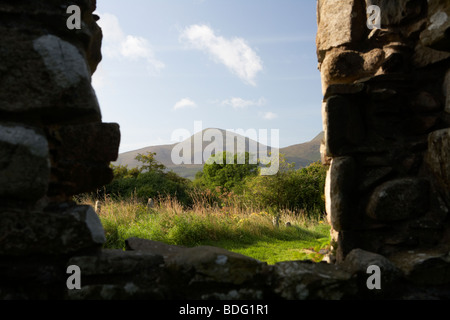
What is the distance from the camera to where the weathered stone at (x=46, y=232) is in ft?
4.53

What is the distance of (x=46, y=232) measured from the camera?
4.66ft

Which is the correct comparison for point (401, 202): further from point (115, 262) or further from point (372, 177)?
point (115, 262)

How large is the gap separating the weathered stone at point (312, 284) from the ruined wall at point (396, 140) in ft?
1.62

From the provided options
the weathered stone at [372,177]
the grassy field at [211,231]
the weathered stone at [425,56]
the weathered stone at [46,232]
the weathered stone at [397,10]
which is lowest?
the grassy field at [211,231]

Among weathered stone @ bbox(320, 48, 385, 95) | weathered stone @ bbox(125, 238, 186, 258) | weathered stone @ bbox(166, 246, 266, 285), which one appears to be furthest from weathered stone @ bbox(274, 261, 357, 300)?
weathered stone @ bbox(320, 48, 385, 95)

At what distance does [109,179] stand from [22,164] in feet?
1.22

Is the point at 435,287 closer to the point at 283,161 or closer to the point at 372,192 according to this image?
the point at 372,192

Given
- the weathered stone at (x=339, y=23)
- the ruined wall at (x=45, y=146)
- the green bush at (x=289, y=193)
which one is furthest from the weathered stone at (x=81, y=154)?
the green bush at (x=289, y=193)

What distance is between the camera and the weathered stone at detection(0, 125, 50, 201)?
1380mm

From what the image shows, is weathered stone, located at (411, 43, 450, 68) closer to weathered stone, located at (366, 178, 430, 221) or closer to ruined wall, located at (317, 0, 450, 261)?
ruined wall, located at (317, 0, 450, 261)

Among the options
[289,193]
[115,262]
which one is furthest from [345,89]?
[289,193]

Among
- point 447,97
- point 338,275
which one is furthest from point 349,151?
point 338,275

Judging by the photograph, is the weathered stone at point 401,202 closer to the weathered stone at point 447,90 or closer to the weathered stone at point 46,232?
the weathered stone at point 447,90

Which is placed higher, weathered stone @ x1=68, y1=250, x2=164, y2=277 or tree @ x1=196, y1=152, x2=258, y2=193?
tree @ x1=196, y1=152, x2=258, y2=193
